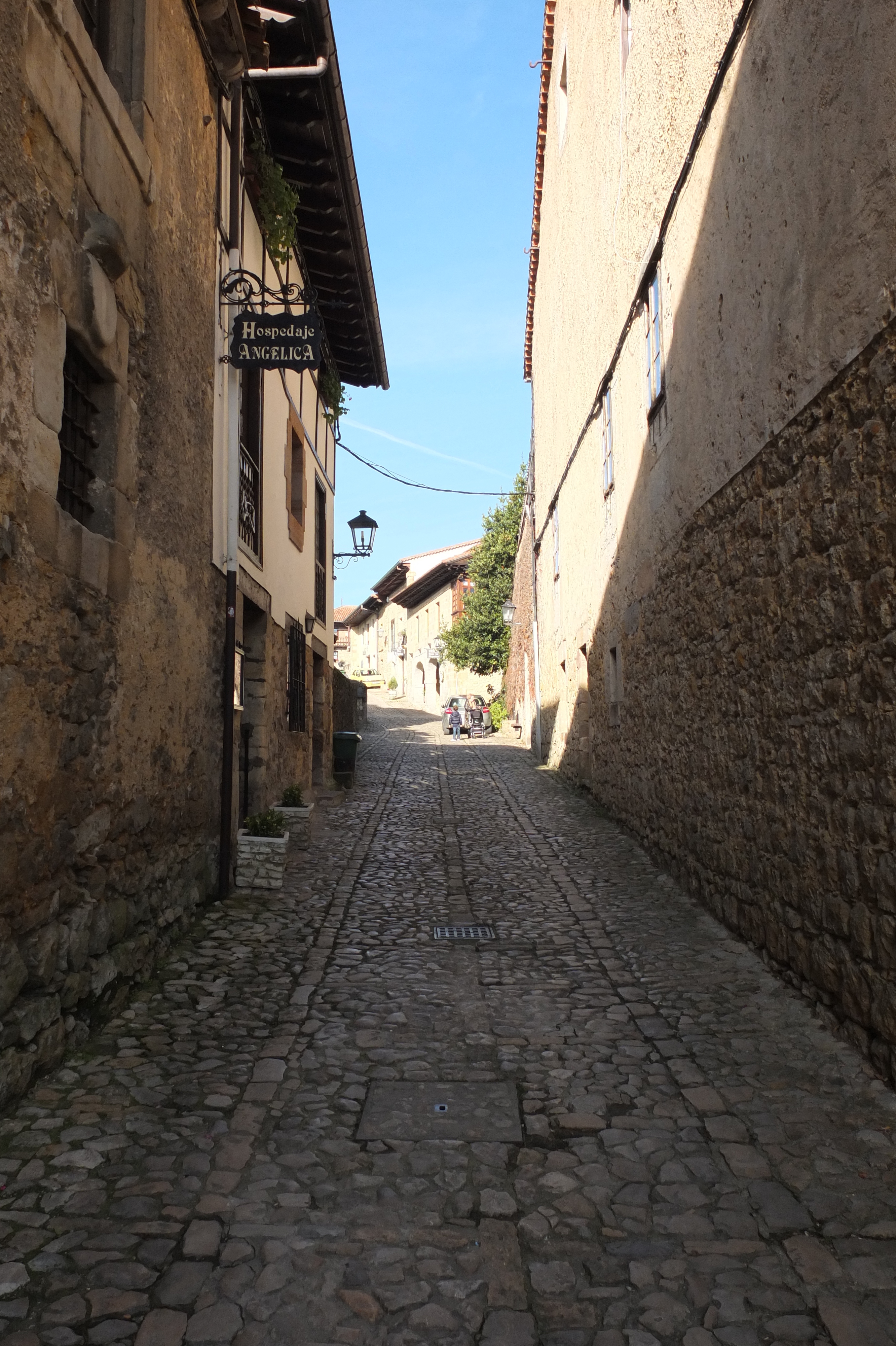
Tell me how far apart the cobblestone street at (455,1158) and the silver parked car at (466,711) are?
19.6 metres

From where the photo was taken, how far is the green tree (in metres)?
29.5

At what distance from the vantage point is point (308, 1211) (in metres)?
2.79

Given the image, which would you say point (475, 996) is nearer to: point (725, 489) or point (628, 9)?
point (725, 489)

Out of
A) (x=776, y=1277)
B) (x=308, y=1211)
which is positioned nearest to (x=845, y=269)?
(x=776, y=1277)

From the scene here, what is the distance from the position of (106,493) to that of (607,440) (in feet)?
22.4

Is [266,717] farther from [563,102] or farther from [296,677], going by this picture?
[563,102]

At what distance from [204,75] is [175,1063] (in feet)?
20.4

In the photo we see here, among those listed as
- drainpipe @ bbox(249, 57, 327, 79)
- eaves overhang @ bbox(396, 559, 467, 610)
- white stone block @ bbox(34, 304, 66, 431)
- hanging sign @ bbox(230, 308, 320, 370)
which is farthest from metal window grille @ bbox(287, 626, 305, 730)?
eaves overhang @ bbox(396, 559, 467, 610)

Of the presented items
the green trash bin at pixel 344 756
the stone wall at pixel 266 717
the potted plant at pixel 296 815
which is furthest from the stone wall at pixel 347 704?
the potted plant at pixel 296 815

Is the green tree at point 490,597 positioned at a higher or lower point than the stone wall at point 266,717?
higher

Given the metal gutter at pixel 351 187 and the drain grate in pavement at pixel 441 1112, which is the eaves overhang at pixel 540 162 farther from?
the drain grate in pavement at pixel 441 1112

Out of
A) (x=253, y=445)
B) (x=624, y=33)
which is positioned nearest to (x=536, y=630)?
(x=253, y=445)

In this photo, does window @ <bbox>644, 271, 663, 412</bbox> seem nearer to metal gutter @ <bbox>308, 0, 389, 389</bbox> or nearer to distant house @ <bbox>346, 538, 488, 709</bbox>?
metal gutter @ <bbox>308, 0, 389, 389</bbox>

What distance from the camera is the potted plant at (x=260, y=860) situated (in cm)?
696
